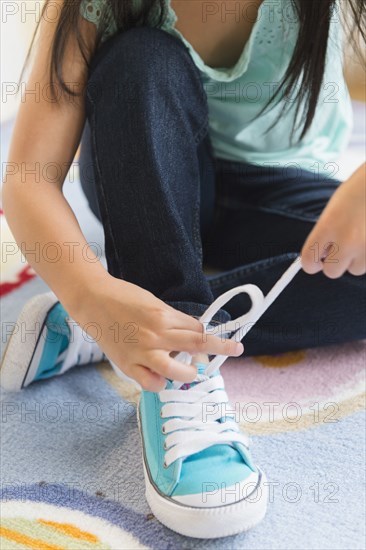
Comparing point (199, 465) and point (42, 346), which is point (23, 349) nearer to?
point (42, 346)

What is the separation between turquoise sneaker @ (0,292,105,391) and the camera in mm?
692

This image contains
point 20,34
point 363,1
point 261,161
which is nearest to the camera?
point 363,1

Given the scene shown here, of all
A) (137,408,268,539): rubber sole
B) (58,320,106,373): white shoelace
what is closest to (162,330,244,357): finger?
(137,408,268,539): rubber sole

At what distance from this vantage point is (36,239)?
0.62 meters

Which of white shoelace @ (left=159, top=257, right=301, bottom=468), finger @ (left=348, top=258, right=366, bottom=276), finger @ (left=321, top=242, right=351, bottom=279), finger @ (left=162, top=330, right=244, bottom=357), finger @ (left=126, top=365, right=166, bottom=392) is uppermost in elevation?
finger @ (left=321, top=242, right=351, bottom=279)

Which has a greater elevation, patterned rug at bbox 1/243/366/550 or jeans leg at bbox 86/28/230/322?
jeans leg at bbox 86/28/230/322

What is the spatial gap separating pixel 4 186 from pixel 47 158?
0.16 feet

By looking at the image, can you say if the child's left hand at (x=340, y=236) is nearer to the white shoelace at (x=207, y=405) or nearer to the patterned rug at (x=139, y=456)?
the white shoelace at (x=207, y=405)

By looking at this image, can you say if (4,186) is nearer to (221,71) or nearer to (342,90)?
(221,71)

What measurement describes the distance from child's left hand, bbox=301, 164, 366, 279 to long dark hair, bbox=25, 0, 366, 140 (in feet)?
0.83

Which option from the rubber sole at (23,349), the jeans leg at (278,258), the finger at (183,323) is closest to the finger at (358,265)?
the finger at (183,323)

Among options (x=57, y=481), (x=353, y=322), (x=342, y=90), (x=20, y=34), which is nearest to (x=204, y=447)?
(x=57, y=481)

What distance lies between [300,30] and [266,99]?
10 centimetres

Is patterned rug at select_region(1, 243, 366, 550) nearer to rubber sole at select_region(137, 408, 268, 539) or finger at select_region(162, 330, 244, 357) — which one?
rubber sole at select_region(137, 408, 268, 539)
